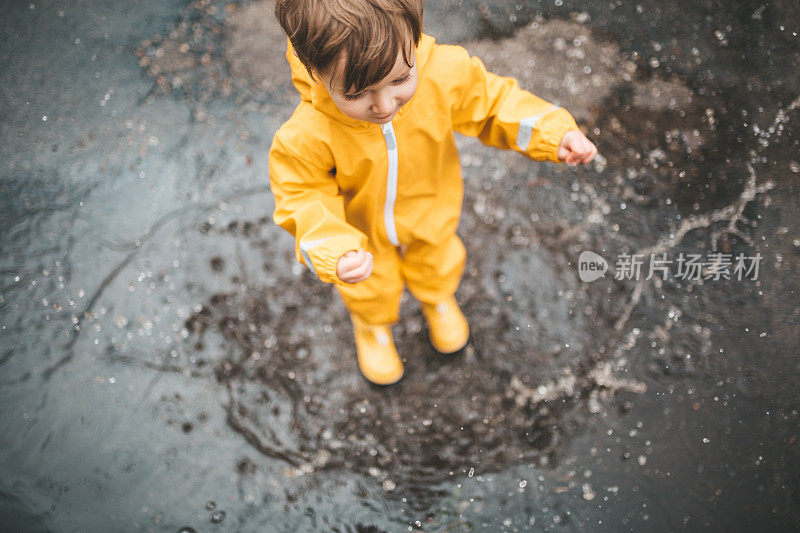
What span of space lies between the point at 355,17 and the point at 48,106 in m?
1.66

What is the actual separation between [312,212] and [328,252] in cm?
10

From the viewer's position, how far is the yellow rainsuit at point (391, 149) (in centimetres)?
110

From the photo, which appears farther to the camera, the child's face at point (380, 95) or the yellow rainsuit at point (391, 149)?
the yellow rainsuit at point (391, 149)

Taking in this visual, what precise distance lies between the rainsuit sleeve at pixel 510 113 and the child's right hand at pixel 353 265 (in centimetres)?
36

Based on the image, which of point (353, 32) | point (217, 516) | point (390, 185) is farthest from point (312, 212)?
point (217, 516)

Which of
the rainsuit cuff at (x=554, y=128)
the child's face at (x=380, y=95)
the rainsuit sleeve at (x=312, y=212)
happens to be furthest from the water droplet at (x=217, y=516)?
the rainsuit cuff at (x=554, y=128)

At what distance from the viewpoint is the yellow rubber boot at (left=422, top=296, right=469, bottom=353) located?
169 centimetres

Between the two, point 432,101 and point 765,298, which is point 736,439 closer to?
point 765,298

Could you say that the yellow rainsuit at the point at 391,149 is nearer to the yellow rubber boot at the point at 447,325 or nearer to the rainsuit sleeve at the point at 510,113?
the rainsuit sleeve at the point at 510,113

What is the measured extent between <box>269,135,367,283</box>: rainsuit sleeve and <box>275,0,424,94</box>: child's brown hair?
27 centimetres

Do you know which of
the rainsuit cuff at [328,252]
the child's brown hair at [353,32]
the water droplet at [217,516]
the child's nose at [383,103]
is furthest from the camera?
the water droplet at [217,516]

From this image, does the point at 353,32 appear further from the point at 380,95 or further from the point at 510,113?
the point at 510,113

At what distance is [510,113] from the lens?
3.85ft

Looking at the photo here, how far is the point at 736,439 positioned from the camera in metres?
1.61
